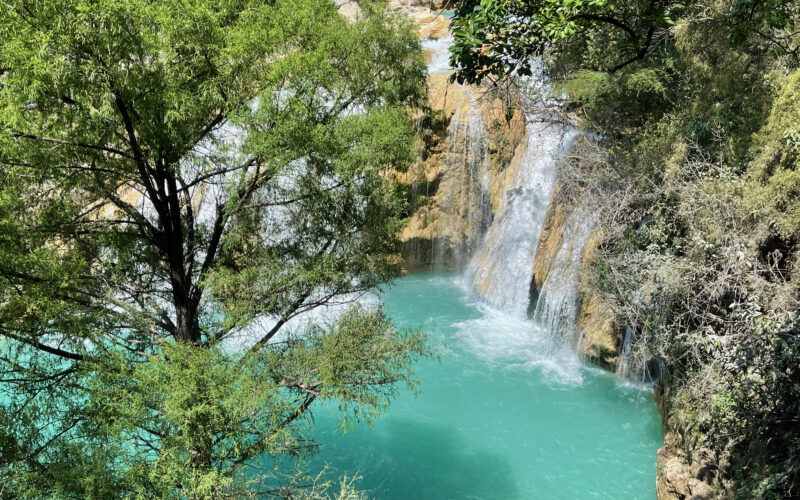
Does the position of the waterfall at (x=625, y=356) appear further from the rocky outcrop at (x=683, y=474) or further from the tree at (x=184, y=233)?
the tree at (x=184, y=233)

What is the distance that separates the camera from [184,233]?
7.54 metres

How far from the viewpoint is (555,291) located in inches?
473

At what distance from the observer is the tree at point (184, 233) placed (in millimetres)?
5047

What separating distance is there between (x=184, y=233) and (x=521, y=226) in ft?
30.4

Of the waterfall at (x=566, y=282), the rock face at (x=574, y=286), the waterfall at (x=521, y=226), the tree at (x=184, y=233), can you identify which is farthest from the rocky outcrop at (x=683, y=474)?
the waterfall at (x=521, y=226)

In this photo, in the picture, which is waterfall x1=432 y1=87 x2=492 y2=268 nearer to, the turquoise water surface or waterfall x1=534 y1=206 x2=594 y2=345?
waterfall x1=534 y1=206 x2=594 y2=345

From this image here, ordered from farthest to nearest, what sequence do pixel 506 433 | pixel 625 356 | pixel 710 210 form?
pixel 625 356 < pixel 506 433 < pixel 710 210

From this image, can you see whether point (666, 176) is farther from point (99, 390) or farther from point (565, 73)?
point (99, 390)

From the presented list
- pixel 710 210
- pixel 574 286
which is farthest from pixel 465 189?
pixel 710 210

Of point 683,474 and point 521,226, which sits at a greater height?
point 521,226

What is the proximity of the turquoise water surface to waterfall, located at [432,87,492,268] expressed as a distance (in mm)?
4578

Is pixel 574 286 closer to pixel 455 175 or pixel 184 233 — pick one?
pixel 455 175

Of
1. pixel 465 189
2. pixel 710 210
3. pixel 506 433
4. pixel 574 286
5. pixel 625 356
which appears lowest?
pixel 506 433

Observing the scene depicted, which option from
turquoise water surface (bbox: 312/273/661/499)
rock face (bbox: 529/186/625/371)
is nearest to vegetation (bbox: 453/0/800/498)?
turquoise water surface (bbox: 312/273/661/499)
